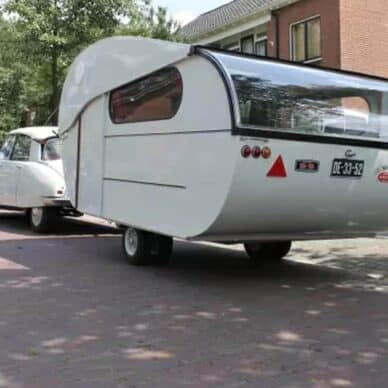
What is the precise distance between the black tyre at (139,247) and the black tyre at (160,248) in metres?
0.06

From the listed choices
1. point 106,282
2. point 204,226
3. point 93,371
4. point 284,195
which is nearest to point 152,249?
point 106,282

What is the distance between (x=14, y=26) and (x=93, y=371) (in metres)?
15.6

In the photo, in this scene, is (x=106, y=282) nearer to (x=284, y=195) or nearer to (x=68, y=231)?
(x=284, y=195)

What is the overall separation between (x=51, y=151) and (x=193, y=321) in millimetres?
7007

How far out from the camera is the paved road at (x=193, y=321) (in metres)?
4.50

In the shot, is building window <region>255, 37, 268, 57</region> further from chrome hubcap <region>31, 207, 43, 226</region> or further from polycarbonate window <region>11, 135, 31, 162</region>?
chrome hubcap <region>31, 207, 43, 226</region>

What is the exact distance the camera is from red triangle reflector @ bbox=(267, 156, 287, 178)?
21.2ft

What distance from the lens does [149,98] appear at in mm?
7793

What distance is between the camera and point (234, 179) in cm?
632

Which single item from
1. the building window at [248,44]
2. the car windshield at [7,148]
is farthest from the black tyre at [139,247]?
the building window at [248,44]

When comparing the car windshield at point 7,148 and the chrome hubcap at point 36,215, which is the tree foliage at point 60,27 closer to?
the car windshield at point 7,148

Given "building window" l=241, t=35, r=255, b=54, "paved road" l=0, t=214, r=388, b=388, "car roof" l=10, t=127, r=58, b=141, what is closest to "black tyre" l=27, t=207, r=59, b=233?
"car roof" l=10, t=127, r=58, b=141

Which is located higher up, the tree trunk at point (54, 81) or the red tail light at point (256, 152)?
the tree trunk at point (54, 81)

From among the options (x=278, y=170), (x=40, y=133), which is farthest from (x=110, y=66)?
(x=40, y=133)
